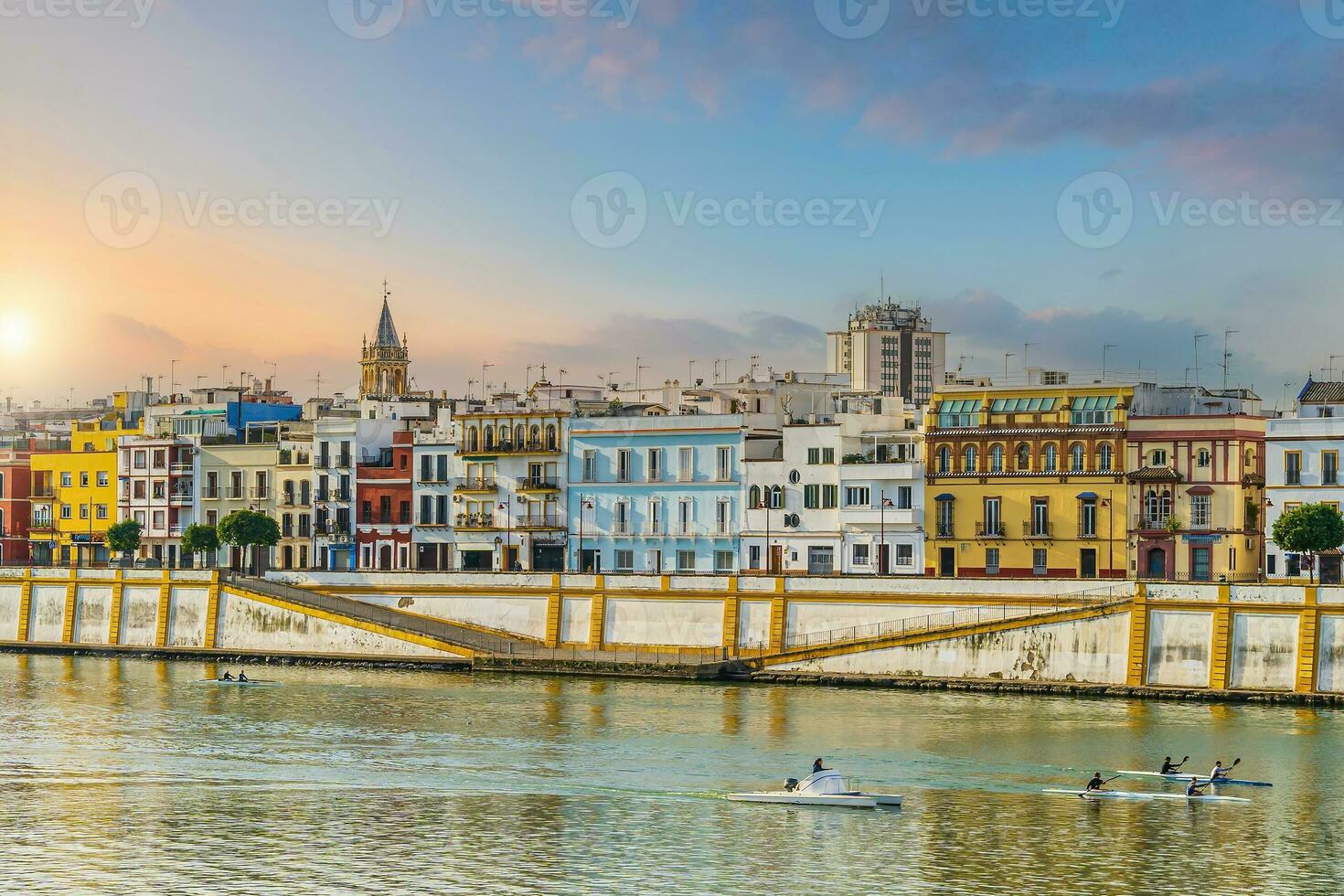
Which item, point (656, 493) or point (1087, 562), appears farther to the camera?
point (656, 493)

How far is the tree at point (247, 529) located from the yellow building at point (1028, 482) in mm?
37454

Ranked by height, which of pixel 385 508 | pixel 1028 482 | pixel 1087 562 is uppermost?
pixel 1028 482

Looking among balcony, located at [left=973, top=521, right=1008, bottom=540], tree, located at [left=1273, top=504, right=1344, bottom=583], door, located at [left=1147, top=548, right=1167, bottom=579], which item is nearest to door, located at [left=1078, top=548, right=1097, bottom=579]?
door, located at [left=1147, top=548, right=1167, bottom=579]

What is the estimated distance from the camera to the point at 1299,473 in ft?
307

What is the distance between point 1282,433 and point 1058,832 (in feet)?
140

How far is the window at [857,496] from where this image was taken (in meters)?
101

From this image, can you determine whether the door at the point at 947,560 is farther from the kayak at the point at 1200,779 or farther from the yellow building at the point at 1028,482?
the kayak at the point at 1200,779

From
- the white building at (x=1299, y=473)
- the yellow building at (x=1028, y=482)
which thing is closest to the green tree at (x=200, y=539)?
the yellow building at (x=1028, y=482)

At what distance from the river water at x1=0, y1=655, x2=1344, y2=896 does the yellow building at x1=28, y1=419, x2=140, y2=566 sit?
1637 inches

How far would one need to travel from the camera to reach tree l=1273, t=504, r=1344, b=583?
8856 cm

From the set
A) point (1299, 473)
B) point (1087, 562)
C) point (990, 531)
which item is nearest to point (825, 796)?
point (1087, 562)

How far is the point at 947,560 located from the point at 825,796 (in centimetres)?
4093

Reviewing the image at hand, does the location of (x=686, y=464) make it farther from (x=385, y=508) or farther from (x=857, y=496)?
(x=385, y=508)

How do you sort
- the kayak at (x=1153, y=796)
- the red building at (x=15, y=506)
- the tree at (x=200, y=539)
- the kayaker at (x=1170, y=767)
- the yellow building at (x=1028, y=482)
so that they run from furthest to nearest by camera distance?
the red building at (x=15, y=506) < the tree at (x=200, y=539) < the yellow building at (x=1028, y=482) < the kayaker at (x=1170, y=767) < the kayak at (x=1153, y=796)
